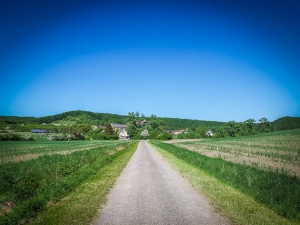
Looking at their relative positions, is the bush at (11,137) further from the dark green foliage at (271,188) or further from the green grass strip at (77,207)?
the dark green foliage at (271,188)

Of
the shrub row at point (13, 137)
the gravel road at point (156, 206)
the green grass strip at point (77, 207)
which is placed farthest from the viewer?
the shrub row at point (13, 137)

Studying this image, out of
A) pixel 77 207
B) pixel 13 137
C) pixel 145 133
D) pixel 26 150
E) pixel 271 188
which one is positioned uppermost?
pixel 271 188

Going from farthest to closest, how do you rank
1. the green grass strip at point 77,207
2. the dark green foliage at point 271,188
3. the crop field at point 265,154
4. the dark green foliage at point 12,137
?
the dark green foliage at point 12,137 < the crop field at point 265,154 < the dark green foliage at point 271,188 < the green grass strip at point 77,207

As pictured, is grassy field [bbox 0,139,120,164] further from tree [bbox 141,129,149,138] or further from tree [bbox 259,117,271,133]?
tree [bbox 259,117,271,133]

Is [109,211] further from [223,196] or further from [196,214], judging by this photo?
[223,196]

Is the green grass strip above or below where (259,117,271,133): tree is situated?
below

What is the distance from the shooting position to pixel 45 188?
33.1 ft

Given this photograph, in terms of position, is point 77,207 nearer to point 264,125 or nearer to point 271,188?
point 271,188

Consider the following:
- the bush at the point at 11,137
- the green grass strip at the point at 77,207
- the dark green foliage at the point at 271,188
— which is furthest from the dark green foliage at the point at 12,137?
the dark green foliage at the point at 271,188

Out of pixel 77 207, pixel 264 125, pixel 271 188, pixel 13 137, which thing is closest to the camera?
pixel 77 207

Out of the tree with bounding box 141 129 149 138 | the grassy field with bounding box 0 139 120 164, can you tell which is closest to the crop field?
the grassy field with bounding box 0 139 120 164

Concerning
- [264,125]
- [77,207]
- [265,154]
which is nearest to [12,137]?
[77,207]

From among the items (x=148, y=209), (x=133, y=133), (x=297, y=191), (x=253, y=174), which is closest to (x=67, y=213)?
(x=148, y=209)

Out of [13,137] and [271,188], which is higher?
[271,188]
